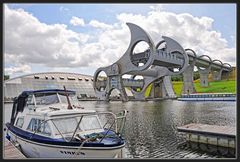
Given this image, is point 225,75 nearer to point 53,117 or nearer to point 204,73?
point 204,73

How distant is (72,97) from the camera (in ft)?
42.4

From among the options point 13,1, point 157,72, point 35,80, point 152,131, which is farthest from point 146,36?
point 13,1

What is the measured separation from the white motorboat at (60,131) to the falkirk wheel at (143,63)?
46811 mm

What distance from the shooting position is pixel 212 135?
12.6 meters

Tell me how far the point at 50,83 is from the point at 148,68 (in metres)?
32.8

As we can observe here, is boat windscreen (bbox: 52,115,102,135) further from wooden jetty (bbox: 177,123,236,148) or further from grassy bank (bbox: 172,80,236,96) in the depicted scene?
grassy bank (bbox: 172,80,236,96)

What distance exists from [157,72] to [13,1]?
228ft

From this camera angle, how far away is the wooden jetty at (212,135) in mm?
11961

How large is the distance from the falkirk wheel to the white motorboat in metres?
46.8

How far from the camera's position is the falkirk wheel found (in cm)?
6066

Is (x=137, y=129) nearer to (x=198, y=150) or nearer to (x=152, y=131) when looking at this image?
(x=152, y=131)

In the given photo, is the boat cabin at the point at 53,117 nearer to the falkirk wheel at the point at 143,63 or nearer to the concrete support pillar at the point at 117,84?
the falkirk wheel at the point at 143,63

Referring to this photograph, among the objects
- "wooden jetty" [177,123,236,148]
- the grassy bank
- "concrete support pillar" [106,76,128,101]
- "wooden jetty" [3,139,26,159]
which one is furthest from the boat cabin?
the grassy bank

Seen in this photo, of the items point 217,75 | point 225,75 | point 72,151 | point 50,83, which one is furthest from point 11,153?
point 225,75
